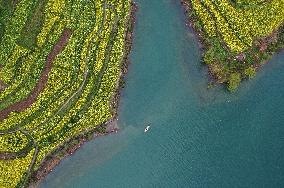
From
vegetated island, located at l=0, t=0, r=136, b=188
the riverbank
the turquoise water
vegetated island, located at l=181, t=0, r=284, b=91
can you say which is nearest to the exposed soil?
vegetated island, located at l=0, t=0, r=136, b=188

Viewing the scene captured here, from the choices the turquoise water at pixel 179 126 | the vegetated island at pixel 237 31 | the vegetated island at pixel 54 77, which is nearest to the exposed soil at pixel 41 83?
the vegetated island at pixel 54 77

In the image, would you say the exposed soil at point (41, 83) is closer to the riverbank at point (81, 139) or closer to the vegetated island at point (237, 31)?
the riverbank at point (81, 139)

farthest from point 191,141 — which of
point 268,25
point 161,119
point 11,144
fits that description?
point 11,144

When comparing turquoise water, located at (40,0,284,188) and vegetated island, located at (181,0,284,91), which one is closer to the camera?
turquoise water, located at (40,0,284,188)

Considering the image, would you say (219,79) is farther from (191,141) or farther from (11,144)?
(11,144)

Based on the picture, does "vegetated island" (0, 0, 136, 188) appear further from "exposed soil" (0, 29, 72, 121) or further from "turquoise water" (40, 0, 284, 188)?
"turquoise water" (40, 0, 284, 188)
